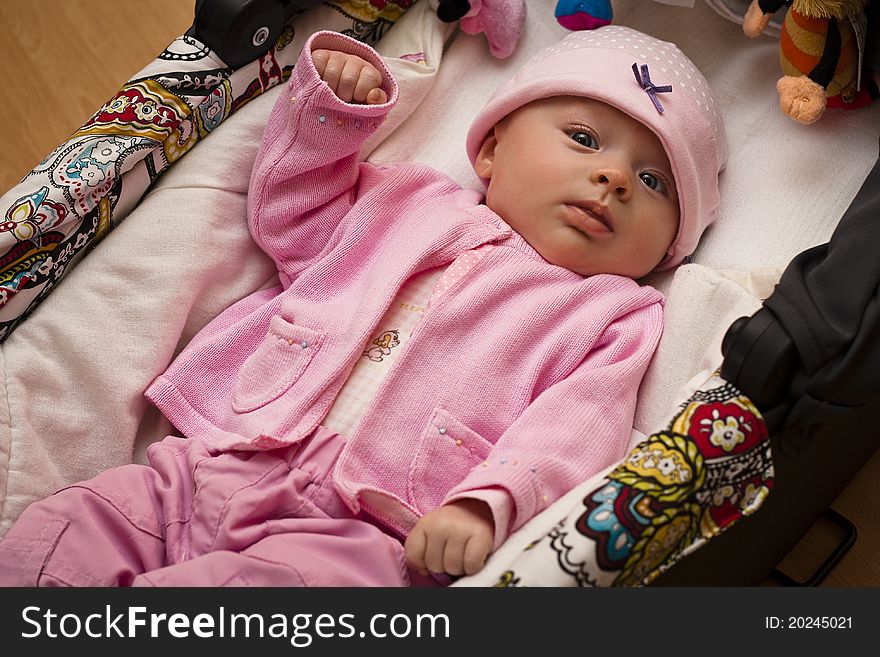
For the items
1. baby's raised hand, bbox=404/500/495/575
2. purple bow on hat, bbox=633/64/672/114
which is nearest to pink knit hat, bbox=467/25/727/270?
purple bow on hat, bbox=633/64/672/114

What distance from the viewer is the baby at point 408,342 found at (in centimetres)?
99

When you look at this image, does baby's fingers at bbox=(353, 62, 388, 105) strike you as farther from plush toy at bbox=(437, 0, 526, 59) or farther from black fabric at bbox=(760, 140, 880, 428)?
black fabric at bbox=(760, 140, 880, 428)

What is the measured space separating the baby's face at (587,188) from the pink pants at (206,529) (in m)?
0.37

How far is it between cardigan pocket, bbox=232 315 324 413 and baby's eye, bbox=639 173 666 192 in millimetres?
443

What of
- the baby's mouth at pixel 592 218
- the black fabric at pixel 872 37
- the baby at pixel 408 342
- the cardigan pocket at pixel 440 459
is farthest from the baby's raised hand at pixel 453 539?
the black fabric at pixel 872 37

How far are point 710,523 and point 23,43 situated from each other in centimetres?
159

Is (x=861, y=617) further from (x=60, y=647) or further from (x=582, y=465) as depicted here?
(x=60, y=647)

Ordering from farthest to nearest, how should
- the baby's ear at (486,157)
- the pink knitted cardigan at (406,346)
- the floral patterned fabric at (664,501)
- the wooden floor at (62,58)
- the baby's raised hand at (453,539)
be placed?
the wooden floor at (62,58) → the baby's ear at (486,157) → the pink knitted cardigan at (406,346) → the baby's raised hand at (453,539) → the floral patterned fabric at (664,501)

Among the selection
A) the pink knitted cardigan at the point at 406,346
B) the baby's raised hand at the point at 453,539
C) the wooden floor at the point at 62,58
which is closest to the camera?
the baby's raised hand at the point at 453,539

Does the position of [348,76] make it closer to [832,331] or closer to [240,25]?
[240,25]

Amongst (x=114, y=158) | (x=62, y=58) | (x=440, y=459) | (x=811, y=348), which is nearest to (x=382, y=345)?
(x=440, y=459)

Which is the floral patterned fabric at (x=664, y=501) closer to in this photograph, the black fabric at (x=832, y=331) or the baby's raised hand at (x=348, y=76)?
the black fabric at (x=832, y=331)

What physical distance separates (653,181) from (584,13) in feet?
1.01

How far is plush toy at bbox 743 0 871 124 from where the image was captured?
1.18 metres
